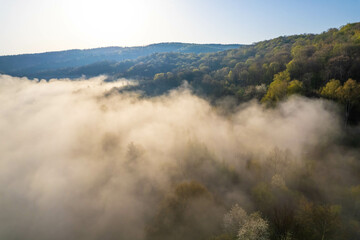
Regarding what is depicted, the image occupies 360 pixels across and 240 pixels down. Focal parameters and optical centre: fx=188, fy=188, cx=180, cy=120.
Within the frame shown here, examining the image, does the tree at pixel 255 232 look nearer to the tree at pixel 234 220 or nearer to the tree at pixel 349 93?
the tree at pixel 234 220

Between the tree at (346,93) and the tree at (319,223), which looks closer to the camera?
the tree at (319,223)

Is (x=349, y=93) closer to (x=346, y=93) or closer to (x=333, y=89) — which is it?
(x=346, y=93)

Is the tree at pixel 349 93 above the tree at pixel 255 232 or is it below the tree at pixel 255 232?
above

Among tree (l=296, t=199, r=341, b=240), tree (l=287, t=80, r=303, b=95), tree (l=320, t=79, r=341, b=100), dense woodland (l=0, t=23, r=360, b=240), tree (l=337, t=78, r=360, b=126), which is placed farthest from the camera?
tree (l=287, t=80, r=303, b=95)

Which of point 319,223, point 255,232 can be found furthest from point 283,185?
point 255,232

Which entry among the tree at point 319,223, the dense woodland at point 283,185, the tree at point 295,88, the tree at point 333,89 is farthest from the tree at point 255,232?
Answer: the tree at point 295,88

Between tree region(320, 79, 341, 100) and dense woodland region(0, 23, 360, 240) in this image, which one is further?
tree region(320, 79, 341, 100)

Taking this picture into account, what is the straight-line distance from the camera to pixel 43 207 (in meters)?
96.5

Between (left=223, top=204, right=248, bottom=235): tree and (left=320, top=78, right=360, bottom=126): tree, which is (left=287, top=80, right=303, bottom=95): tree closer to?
(left=320, top=78, right=360, bottom=126): tree

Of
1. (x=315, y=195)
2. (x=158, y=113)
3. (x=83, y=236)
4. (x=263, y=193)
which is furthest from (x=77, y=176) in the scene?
(x=315, y=195)

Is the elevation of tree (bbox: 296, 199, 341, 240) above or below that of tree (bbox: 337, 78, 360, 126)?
below

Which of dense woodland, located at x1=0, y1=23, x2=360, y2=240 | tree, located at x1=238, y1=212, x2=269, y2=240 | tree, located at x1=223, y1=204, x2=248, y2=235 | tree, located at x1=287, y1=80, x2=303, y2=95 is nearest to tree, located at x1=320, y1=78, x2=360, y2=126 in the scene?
dense woodland, located at x1=0, y1=23, x2=360, y2=240

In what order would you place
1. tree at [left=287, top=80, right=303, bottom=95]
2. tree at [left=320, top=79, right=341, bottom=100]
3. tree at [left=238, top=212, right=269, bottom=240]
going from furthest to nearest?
1. tree at [left=287, top=80, right=303, bottom=95]
2. tree at [left=320, top=79, right=341, bottom=100]
3. tree at [left=238, top=212, right=269, bottom=240]

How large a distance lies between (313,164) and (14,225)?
117 meters
